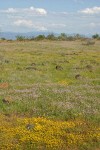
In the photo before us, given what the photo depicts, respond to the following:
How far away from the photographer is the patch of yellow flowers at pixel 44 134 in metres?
15.1

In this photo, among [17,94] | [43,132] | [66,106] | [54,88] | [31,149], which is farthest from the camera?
[54,88]

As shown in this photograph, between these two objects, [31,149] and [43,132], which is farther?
[43,132]

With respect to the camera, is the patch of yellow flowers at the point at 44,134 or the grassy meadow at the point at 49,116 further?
the grassy meadow at the point at 49,116

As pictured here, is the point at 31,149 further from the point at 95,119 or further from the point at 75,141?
the point at 95,119

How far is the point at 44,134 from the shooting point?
16062 mm

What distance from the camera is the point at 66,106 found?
20.3 m

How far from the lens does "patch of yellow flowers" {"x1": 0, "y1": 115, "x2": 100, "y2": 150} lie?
49.6 ft

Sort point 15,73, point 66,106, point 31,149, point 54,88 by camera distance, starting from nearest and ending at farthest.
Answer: point 31,149 → point 66,106 → point 54,88 → point 15,73

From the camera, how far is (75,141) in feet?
51.1

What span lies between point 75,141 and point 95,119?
2993mm

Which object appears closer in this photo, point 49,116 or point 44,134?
point 44,134

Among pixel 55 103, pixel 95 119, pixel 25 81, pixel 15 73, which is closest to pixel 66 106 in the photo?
pixel 55 103

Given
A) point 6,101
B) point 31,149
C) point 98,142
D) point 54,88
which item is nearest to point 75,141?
point 98,142

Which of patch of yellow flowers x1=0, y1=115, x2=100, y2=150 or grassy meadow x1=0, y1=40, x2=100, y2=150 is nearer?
patch of yellow flowers x1=0, y1=115, x2=100, y2=150
